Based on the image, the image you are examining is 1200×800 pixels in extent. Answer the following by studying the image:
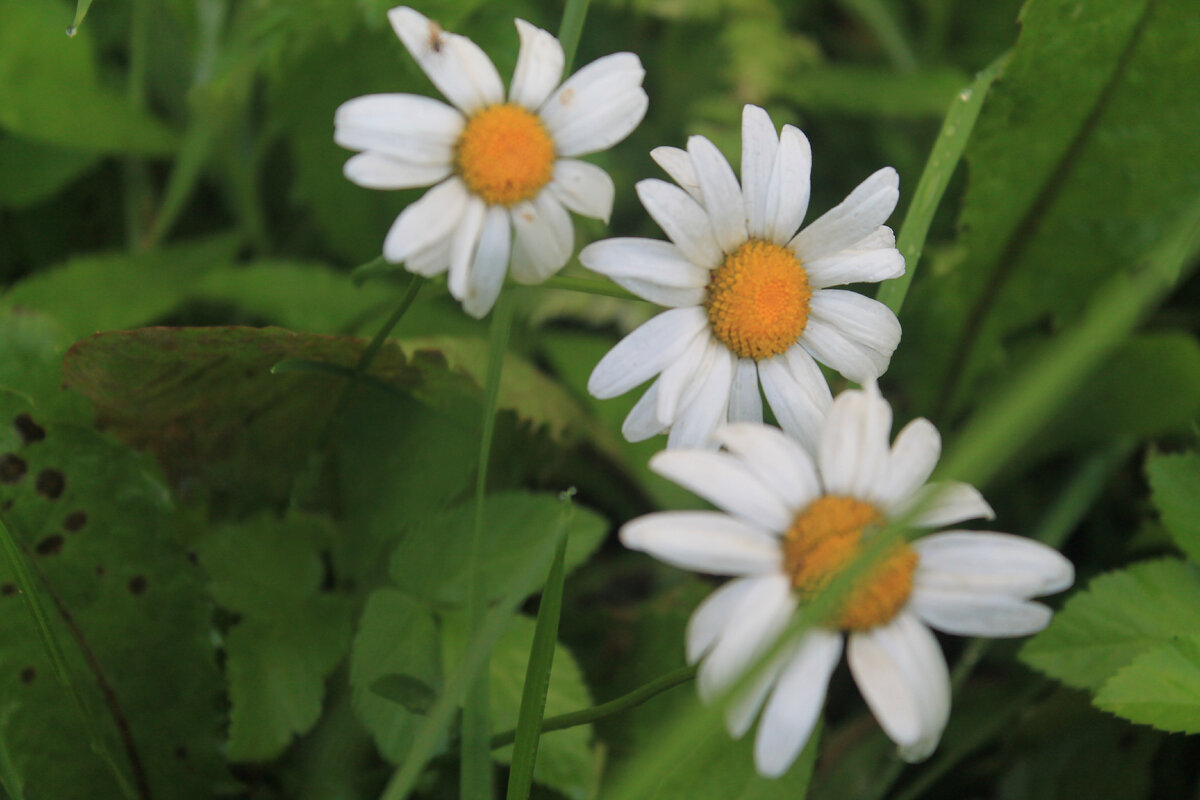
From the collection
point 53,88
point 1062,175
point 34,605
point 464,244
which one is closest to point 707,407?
point 464,244

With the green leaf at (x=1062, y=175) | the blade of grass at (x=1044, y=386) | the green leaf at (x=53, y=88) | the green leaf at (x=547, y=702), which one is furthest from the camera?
the green leaf at (x=53, y=88)

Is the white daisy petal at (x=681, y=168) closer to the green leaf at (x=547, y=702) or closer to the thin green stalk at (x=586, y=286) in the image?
the thin green stalk at (x=586, y=286)

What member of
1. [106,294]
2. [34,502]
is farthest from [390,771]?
[106,294]

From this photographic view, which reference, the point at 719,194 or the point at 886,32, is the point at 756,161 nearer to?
the point at 719,194

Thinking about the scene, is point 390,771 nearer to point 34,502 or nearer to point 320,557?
point 320,557

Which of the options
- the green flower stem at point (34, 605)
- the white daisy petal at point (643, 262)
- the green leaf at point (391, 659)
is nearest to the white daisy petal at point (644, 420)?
the white daisy petal at point (643, 262)

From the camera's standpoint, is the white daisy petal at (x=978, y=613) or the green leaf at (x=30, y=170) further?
the green leaf at (x=30, y=170)

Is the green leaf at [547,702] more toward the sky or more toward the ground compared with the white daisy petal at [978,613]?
more toward the ground
